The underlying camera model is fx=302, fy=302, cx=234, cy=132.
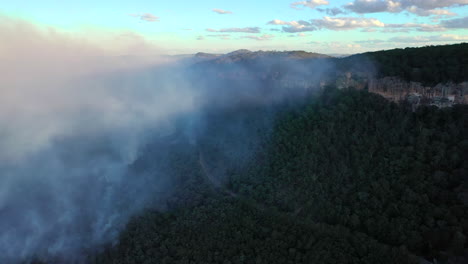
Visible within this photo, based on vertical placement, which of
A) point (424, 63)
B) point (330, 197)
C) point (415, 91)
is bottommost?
point (330, 197)

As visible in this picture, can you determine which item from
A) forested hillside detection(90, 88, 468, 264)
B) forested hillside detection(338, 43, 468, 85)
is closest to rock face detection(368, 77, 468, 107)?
forested hillside detection(338, 43, 468, 85)

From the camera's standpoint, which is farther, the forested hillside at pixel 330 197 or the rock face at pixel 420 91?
the rock face at pixel 420 91

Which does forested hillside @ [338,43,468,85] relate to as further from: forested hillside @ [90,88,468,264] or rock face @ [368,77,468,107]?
forested hillside @ [90,88,468,264]

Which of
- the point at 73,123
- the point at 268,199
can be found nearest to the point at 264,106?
the point at 268,199

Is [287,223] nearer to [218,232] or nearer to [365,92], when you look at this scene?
[218,232]

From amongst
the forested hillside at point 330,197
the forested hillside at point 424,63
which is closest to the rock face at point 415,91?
the forested hillside at point 424,63

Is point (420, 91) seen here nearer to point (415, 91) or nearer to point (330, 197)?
point (415, 91)

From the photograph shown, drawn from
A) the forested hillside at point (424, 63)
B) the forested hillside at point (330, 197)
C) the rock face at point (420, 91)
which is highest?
the forested hillside at point (424, 63)

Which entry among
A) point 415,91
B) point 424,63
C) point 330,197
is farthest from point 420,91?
point 330,197

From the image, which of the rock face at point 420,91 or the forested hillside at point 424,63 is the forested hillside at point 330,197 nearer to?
the rock face at point 420,91
